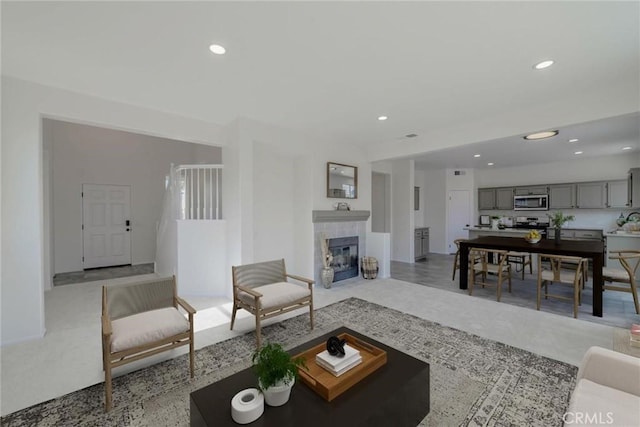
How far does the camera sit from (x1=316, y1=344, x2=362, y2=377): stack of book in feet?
5.49

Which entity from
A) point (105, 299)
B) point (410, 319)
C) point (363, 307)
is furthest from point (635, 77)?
point (105, 299)

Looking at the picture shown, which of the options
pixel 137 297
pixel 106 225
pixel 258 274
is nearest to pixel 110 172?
pixel 106 225

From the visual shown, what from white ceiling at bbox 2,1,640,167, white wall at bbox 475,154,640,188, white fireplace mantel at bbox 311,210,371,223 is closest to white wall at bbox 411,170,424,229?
white wall at bbox 475,154,640,188

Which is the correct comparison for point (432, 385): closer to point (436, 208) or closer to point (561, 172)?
point (436, 208)

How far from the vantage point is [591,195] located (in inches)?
253

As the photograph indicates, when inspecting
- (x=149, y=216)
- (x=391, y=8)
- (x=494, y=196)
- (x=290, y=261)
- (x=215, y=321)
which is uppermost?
(x=391, y=8)

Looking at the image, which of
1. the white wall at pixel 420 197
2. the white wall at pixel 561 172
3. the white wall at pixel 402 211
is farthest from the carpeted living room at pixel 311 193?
the white wall at pixel 420 197

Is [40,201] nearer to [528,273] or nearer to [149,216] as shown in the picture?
[149,216]

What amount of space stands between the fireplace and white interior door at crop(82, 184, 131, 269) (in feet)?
18.0

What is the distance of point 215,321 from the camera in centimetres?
341

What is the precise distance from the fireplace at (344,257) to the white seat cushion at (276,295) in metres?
2.07

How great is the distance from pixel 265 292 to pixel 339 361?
5.01 feet

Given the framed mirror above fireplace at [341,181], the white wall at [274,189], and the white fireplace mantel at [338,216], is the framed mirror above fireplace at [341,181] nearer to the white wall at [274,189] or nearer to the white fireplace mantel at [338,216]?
the white wall at [274,189]

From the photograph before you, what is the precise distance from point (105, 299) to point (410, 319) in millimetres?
3208
